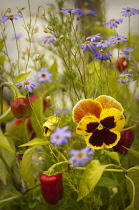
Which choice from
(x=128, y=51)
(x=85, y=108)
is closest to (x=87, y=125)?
(x=85, y=108)

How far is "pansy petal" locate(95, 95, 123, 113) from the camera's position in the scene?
33 centimetres

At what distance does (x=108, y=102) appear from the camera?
33cm

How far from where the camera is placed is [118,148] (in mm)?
386

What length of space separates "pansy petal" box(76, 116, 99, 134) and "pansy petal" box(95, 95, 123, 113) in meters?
0.02

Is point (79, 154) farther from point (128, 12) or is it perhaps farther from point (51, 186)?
point (128, 12)

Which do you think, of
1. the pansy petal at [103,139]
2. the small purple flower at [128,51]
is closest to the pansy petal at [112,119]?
the pansy petal at [103,139]

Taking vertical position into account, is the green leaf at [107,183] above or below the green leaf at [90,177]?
below

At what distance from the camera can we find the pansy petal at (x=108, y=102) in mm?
329

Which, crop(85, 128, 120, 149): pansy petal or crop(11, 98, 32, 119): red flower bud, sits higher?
crop(11, 98, 32, 119): red flower bud

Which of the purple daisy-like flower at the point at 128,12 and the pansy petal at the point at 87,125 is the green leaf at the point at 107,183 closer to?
the pansy petal at the point at 87,125

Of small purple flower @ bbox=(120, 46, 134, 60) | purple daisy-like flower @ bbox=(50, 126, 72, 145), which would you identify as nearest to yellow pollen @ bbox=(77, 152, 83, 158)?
purple daisy-like flower @ bbox=(50, 126, 72, 145)

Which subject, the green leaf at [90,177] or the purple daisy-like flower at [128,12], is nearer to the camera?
the green leaf at [90,177]

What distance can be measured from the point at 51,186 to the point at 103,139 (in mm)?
71

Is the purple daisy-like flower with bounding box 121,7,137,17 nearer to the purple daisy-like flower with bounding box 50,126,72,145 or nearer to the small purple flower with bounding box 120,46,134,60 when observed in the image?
the small purple flower with bounding box 120,46,134,60
